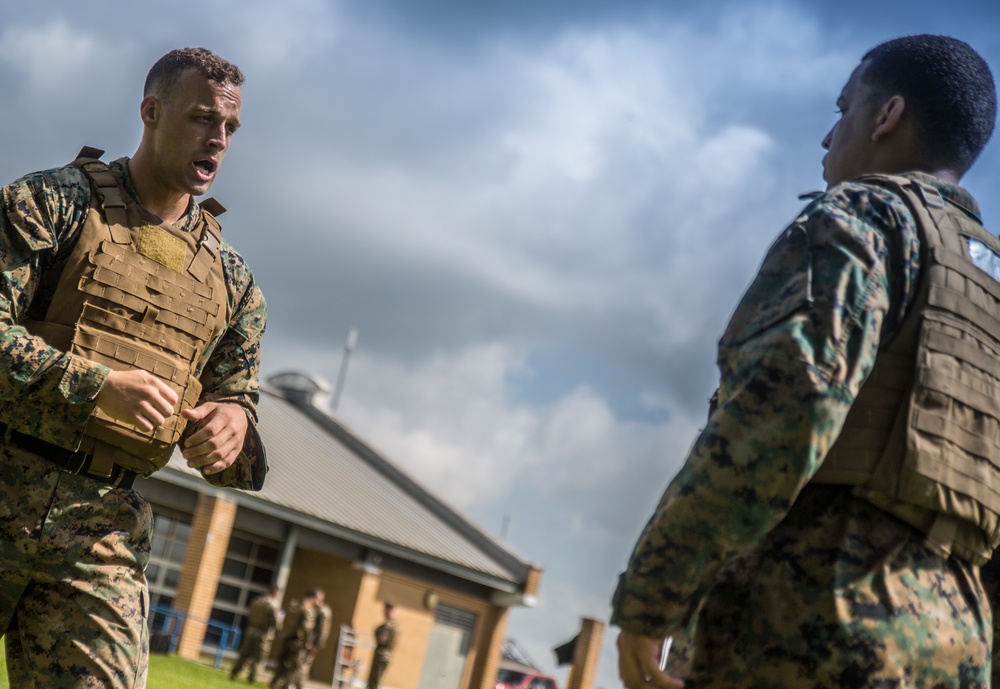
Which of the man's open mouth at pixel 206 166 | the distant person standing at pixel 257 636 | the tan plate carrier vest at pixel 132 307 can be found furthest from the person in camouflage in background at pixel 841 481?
the distant person standing at pixel 257 636

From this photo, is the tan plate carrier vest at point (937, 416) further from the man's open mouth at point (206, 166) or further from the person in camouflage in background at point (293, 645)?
the person in camouflage in background at point (293, 645)

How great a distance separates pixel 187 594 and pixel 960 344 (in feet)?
80.4

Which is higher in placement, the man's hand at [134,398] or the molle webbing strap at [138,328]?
the molle webbing strap at [138,328]

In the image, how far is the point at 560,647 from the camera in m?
34.1

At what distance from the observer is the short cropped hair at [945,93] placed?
316 centimetres

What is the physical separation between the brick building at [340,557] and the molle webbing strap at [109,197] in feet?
69.0

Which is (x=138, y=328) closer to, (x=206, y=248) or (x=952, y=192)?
(x=206, y=248)

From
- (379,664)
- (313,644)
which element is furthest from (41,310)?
(379,664)

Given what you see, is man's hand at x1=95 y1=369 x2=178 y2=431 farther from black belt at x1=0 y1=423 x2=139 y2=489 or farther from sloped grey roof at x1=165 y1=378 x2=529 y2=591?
sloped grey roof at x1=165 y1=378 x2=529 y2=591

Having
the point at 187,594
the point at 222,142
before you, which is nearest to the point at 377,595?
the point at 187,594

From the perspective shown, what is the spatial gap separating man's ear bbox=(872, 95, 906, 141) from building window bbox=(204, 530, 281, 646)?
26.4 m

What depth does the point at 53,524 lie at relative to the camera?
3.43 meters

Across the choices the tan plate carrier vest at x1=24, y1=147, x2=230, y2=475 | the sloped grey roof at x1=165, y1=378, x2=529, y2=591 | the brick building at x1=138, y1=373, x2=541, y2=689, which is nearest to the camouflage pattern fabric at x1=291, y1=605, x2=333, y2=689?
the brick building at x1=138, y1=373, x2=541, y2=689

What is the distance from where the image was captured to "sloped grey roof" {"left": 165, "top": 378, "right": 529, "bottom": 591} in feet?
95.5
